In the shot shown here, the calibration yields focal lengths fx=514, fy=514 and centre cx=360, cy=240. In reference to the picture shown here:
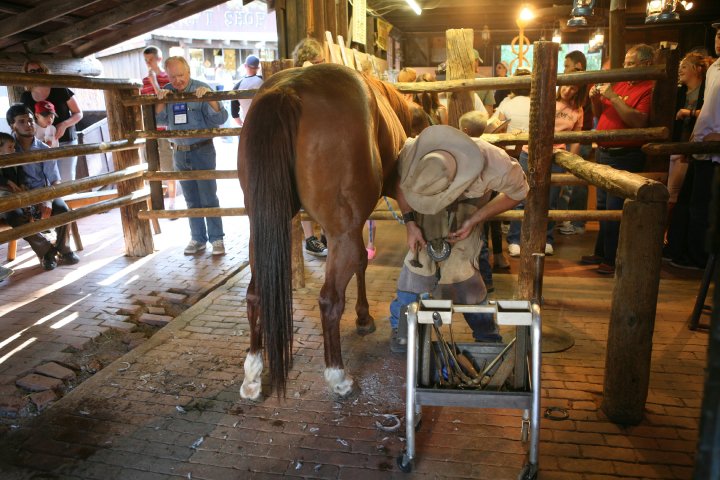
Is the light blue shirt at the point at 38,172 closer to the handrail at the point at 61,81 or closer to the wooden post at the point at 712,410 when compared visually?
the handrail at the point at 61,81

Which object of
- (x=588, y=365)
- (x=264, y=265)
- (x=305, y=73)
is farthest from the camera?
(x=588, y=365)

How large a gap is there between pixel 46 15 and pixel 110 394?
17.6ft

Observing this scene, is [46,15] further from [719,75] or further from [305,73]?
[719,75]

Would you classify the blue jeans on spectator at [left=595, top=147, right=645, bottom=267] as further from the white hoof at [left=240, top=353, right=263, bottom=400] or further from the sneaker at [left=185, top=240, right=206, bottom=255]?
the sneaker at [left=185, top=240, right=206, bottom=255]

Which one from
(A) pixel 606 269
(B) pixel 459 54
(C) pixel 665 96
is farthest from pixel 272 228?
(A) pixel 606 269

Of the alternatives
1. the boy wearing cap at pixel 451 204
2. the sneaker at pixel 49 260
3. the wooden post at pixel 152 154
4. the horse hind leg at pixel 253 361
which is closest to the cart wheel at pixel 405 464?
the boy wearing cap at pixel 451 204

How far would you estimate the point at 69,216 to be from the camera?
4.48 meters

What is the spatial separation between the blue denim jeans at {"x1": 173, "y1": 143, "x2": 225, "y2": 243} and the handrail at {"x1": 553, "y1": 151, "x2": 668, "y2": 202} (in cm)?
363

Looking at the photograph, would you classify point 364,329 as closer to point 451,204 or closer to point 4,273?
point 451,204

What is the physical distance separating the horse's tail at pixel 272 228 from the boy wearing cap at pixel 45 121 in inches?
180

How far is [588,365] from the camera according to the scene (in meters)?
3.13

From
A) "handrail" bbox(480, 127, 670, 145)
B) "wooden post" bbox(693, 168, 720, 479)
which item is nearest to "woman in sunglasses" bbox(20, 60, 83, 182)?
"handrail" bbox(480, 127, 670, 145)

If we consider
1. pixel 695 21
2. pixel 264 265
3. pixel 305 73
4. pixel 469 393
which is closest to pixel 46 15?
pixel 305 73

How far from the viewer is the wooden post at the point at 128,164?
5.17 meters
